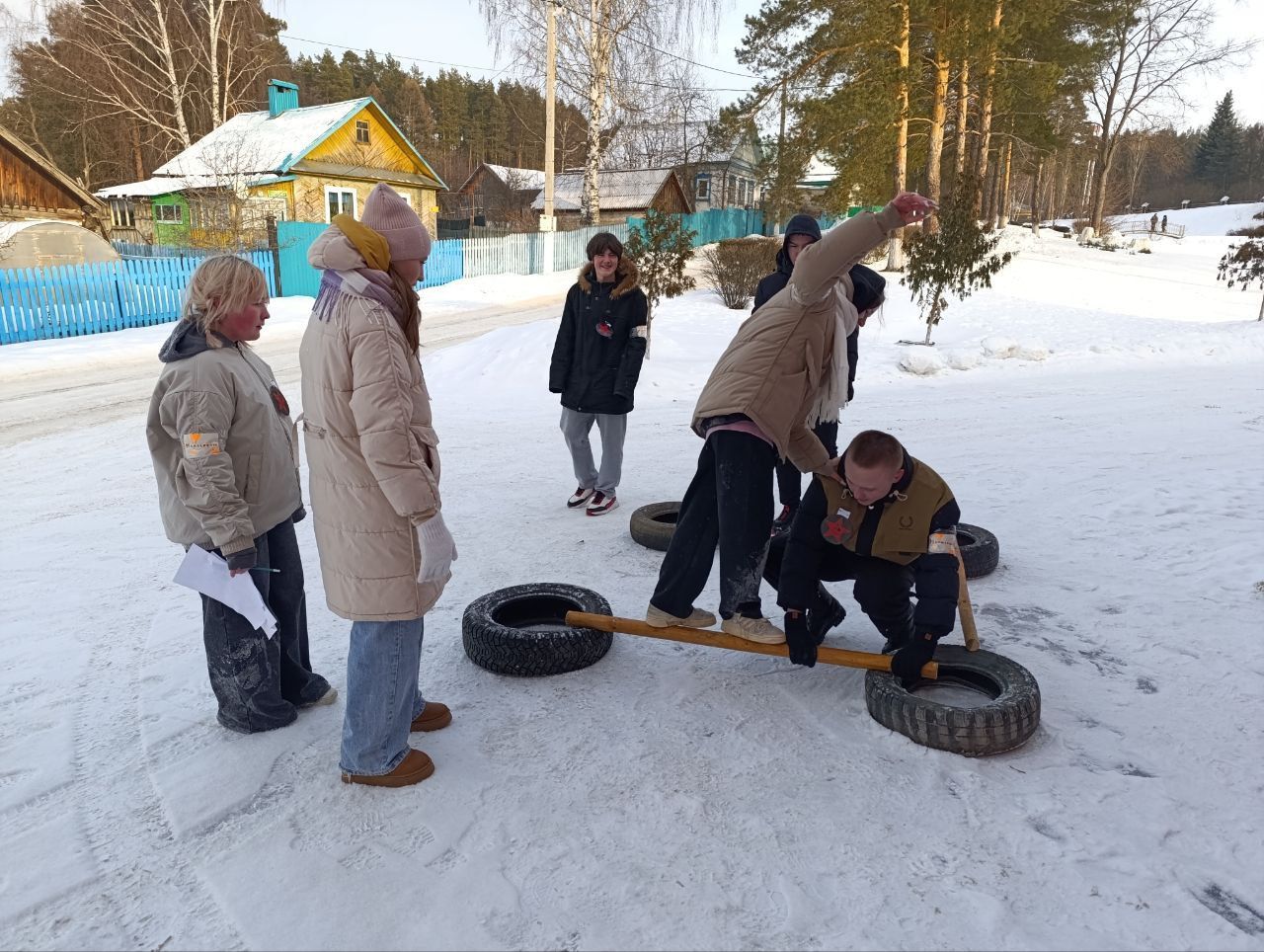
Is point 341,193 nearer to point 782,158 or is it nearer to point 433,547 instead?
point 782,158

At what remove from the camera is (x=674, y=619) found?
3.42 m

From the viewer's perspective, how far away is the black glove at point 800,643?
3.07 metres

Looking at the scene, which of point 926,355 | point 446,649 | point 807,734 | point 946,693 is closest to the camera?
point 807,734

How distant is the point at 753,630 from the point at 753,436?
787 millimetres

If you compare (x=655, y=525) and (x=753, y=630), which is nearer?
(x=753, y=630)

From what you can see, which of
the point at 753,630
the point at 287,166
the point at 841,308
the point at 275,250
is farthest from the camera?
the point at 287,166

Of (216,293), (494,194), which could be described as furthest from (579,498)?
(494,194)

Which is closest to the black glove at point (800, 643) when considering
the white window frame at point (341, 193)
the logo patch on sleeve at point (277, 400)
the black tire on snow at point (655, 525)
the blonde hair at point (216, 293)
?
the black tire on snow at point (655, 525)

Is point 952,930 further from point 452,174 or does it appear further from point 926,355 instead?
point 452,174

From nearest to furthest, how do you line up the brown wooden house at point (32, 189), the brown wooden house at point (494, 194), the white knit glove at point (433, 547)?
the white knit glove at point (433, 547) < the brown wooden house at point (32, 189) < the brown wooden house at point (494, 194)

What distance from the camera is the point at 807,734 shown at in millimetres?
2943

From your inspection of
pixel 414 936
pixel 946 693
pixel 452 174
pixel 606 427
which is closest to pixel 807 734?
pixel 946 693

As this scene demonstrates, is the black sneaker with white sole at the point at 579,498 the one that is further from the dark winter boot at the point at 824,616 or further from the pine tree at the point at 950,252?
the pine tree at the point at 950,252

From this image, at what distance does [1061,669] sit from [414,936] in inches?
107
